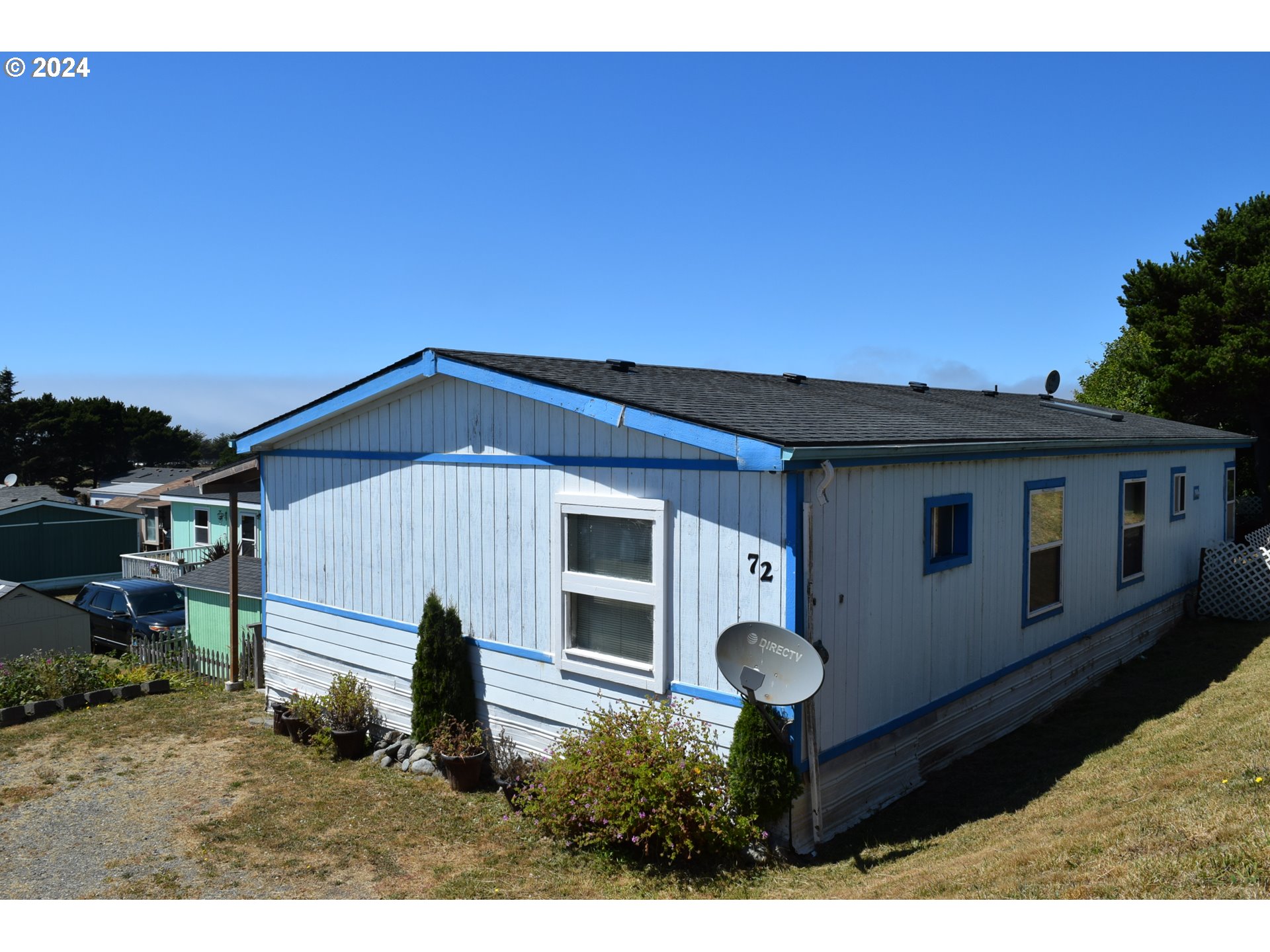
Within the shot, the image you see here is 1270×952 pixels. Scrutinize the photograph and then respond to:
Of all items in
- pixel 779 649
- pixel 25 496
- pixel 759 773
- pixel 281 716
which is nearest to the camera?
pixel 779 649

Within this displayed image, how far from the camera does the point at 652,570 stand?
7.30 metres

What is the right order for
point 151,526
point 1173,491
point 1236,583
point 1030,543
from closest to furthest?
point 1030,543, point 1173,491, point 1236,583, point 151,526

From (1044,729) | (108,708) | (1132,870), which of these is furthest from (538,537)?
(108,708)

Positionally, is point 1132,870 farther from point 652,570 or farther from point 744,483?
point 652,570

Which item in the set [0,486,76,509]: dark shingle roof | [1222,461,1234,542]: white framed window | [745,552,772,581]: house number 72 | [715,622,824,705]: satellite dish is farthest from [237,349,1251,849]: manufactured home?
[0,486,76,509]: dark shingle roof

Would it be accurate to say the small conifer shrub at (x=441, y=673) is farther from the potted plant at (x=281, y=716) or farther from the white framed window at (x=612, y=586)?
the potted plant at (x=281, y=716)

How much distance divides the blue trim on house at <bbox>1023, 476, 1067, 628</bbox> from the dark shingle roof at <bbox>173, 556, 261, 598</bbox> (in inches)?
425

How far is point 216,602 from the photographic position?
1480 cm

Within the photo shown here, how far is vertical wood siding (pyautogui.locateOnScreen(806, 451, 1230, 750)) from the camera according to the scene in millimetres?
6902

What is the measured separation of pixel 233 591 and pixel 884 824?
9.85 meters

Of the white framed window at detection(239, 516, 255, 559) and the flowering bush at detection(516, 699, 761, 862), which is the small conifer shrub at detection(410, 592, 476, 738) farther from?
the white framed window at detection(239, 516, 255, 559)

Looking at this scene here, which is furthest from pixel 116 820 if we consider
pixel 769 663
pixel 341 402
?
pixel 769 663

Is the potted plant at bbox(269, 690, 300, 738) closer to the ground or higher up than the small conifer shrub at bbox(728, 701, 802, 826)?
closer to the ground

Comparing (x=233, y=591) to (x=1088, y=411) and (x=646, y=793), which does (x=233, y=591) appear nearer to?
(x=646, y=793)
